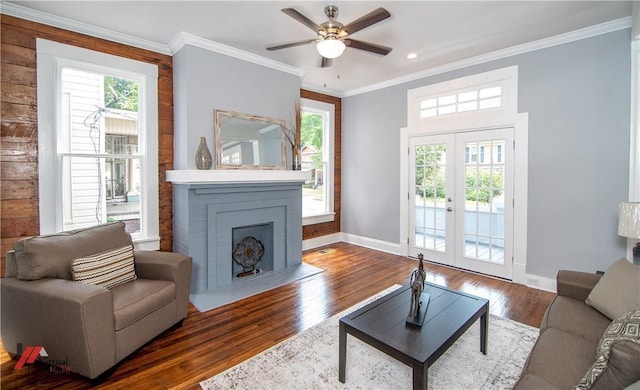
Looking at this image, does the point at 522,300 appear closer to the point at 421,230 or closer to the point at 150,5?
the point at 421,230

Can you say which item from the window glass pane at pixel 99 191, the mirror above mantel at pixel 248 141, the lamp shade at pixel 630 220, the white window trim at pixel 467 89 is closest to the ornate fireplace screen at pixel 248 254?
the mirror above mantel at pixel 248 141

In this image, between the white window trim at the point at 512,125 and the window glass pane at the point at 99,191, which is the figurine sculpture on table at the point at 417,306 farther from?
the window glass pane at the point at 99,191

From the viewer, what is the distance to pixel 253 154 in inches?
154

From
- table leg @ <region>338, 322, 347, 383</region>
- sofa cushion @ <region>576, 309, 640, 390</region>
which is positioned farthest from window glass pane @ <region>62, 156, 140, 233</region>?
sofa cushion @ <region>576, 309, 640, 390</region>

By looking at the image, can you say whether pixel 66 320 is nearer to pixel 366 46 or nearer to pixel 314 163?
pixel 366 46

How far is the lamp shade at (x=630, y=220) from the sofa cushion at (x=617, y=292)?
0.60 meters

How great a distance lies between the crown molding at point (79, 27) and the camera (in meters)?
2.73

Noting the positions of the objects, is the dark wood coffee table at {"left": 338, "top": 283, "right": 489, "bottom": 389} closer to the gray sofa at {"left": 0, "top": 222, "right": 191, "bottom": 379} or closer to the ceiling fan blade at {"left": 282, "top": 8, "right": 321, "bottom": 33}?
the gray sofa at {"left": 0, "top": 222, "right": 191, "bottom": 379}

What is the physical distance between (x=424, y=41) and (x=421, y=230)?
272 cm

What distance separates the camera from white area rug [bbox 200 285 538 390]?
6.40 ft

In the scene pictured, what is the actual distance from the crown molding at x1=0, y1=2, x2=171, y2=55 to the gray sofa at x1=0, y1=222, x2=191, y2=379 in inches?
83.0

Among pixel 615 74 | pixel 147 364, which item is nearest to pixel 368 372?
pixel 147 364

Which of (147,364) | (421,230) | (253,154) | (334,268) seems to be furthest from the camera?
(421,230)

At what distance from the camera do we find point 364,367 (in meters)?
2.12
